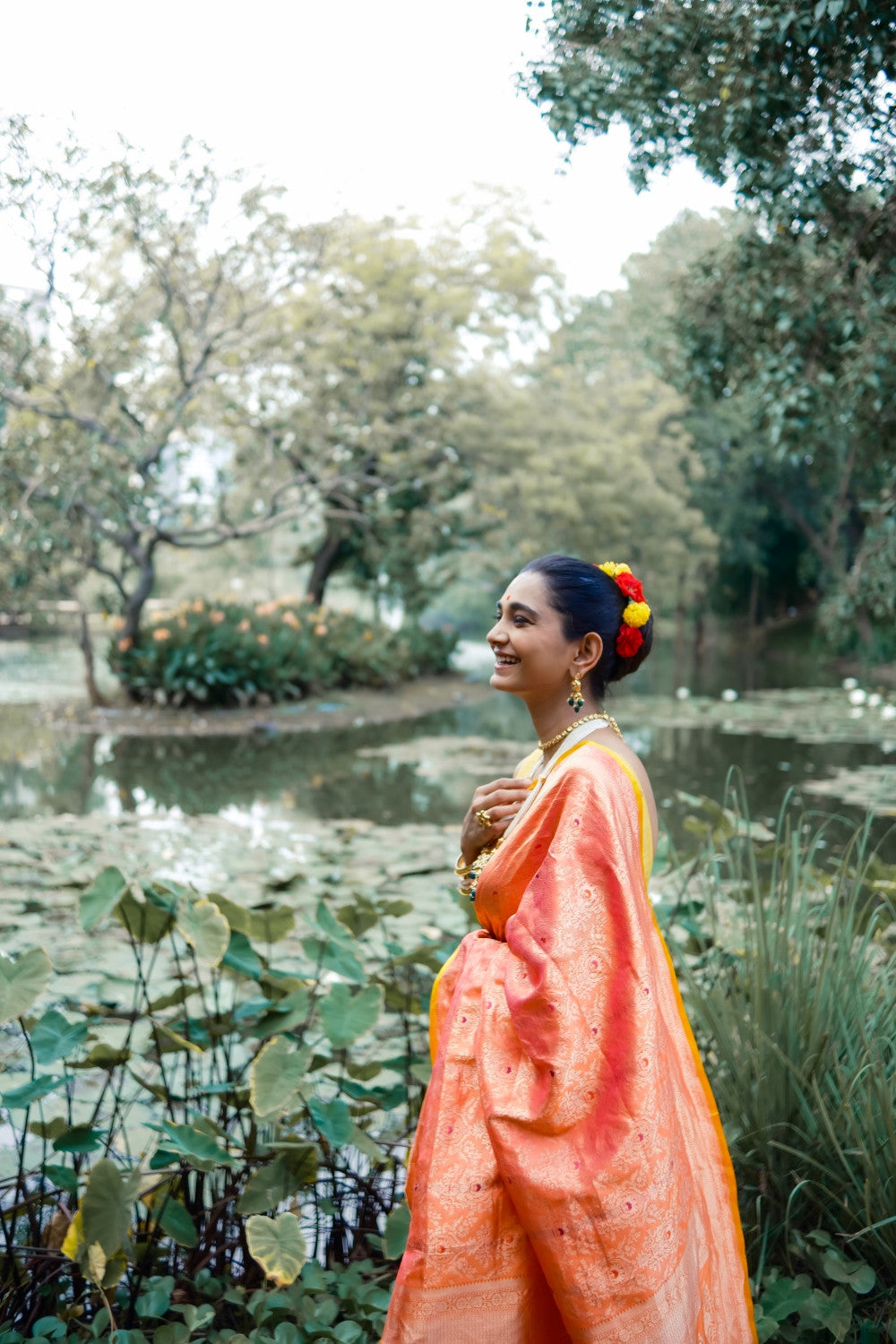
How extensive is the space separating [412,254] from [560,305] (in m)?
2.22

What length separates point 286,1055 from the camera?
1827 mm

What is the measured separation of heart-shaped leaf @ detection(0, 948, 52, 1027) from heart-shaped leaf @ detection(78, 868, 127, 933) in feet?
0.80

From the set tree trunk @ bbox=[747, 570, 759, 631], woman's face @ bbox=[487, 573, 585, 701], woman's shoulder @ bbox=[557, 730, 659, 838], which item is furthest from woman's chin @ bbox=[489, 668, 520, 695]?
tree trunk @ bbox=[747, 570, 759, 631]

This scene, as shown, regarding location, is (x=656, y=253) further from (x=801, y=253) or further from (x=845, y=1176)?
(x=845, y=1176)

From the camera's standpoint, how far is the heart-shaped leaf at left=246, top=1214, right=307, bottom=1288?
1.61 meters

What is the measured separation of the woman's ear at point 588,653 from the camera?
1.50m

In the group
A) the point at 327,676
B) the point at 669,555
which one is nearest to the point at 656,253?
the point at 669,555

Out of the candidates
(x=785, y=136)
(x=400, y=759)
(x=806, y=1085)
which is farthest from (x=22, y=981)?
(x=400, y=759)

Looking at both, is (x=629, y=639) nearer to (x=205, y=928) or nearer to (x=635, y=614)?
(x=635, y=614)

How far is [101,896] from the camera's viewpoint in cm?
203

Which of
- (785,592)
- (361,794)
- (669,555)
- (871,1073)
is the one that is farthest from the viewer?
(785,592)

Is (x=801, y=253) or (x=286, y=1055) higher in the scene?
(x=801, y=253)

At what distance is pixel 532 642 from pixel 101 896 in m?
1.04

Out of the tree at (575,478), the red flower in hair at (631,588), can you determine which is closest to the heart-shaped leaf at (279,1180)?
the red flower in hair at (631,588)
